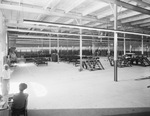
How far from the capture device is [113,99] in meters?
4.06

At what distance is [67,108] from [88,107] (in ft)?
1.91

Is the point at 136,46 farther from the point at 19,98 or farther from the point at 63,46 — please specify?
the point at 19,98

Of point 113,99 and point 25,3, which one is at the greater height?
point 25,3

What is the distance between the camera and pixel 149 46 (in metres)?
23.5

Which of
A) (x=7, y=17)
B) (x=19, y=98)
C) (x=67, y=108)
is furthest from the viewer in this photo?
(x=7, y=17)

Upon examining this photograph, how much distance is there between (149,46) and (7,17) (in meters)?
23.6

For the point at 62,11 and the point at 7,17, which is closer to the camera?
the point at 62,11

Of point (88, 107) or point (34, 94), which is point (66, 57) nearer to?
point (34, 94)

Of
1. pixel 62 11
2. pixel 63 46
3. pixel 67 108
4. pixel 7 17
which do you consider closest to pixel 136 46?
pixel 63 46

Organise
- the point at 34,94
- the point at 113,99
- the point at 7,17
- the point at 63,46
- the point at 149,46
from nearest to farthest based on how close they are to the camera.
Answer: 1. the point at 113,99
2. the point at 34,94
3. the point at 7,17
4. the point at 63,46
5. the point at 149,46

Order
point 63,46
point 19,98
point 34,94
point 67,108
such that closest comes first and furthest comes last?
point 19,98, point 67,108, point 34,94, point 63,46

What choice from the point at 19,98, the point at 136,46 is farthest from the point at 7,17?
the point at 136,46

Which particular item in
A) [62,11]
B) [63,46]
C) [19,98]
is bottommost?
[19,98]

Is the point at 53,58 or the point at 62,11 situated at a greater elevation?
the point at 62,11
